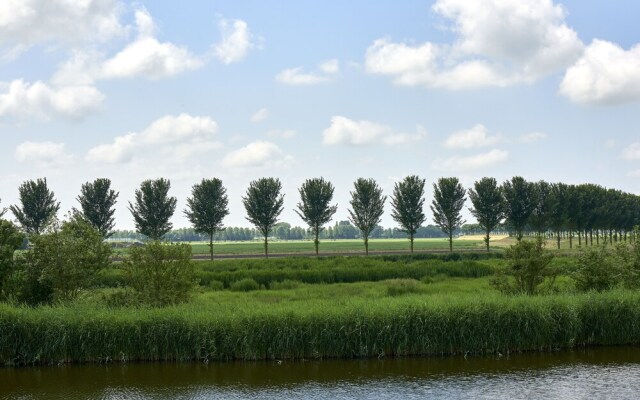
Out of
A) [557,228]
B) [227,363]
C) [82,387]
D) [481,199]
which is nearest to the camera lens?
[82,387]

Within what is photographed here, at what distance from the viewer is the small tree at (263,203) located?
82562 mm

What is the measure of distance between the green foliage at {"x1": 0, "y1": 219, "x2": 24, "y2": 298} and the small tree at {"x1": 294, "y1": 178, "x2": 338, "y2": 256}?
55214 millimetres

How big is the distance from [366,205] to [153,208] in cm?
3083

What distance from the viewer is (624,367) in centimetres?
2064

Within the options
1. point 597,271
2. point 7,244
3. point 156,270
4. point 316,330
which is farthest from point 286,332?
point 597,271

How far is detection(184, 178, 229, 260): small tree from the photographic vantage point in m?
81.9

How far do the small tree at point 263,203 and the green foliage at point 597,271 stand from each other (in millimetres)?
56450

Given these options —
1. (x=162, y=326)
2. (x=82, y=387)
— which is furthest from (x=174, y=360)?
(x=82, y=387)

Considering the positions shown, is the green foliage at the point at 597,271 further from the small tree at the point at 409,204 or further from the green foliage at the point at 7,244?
the small tree at the point at 409,204

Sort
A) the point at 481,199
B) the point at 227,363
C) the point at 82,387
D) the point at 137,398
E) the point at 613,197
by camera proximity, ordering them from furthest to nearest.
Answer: the point at 613,197 < the point at 481,199 < the point at 227,363 < the point at 82,387 < the point at 137,398

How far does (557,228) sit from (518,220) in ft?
39.5

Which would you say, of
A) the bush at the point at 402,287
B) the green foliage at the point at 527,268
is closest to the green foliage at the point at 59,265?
the bush at the point at 402,287

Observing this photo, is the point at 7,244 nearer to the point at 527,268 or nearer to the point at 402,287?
the point at 402,287

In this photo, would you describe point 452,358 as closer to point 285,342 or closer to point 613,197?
point 285,342
